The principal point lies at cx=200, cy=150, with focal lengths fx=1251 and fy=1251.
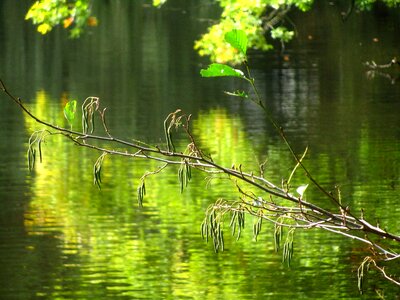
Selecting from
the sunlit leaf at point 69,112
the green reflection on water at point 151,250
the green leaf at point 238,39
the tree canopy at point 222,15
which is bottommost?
the green reflection on water at point 151,250

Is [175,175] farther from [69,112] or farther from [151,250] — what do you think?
[69,112]

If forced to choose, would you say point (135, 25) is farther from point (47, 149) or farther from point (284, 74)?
point (47, 149)

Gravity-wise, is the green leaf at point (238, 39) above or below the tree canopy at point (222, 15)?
below

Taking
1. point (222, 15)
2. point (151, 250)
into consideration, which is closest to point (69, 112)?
point (151, 250)

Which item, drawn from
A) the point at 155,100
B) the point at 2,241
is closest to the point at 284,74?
the point at 155,100

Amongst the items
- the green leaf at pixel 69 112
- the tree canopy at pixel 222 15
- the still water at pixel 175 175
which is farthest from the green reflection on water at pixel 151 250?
the green leaf at pixel 69 112

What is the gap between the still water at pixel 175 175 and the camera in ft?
32.9

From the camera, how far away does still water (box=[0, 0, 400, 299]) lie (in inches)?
394

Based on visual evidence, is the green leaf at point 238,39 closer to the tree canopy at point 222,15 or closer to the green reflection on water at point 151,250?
the green reflection on water at point 151,250

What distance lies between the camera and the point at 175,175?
1586 cm

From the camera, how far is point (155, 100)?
25672 mm

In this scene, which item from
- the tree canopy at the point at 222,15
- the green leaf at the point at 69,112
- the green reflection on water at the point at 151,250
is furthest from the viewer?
the tree canopy at the point at 222,15

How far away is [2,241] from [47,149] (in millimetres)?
6731

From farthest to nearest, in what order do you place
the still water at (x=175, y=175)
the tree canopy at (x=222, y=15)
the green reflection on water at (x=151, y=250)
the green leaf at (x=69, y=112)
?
the tree canopy at (x=222, y=15) → the still water at (x=175, y=175) → the green reflection on water at (x=151, y=250) → the green leaf at (x=69, y=112)
